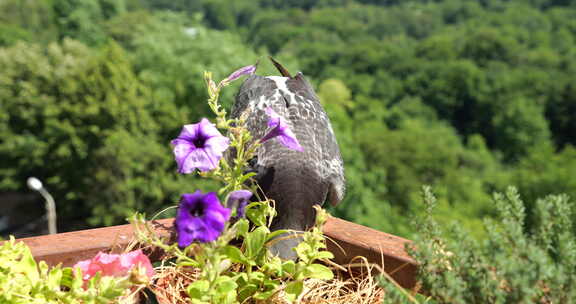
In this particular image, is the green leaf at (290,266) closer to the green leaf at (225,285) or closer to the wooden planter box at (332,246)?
the green leaf at (225,285)

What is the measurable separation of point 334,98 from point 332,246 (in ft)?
114

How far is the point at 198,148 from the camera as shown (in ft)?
5.19

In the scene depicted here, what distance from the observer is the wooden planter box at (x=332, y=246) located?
202cm

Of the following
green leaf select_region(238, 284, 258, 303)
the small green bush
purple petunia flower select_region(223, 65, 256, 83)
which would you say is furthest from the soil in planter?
purple petunia flower select_region(223, 65, 256, 83)

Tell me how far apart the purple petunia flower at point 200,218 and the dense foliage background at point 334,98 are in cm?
56

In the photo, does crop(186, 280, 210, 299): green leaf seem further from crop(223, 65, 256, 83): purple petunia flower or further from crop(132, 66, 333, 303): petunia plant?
crop(223, 65, 256, 83): purple petunia flower

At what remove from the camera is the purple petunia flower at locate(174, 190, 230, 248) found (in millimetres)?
1298

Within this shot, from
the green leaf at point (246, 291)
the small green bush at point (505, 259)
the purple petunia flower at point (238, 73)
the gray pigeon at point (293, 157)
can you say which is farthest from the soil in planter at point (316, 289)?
the purple petunia flower at point (238, 73)

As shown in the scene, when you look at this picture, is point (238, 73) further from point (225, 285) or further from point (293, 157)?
point (225, 285)

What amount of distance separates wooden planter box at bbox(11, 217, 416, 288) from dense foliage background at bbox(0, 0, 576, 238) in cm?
44

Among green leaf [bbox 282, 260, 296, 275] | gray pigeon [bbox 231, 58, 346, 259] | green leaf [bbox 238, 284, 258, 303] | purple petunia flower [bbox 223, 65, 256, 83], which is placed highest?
purple petunia flower [bbox 223, 65, 256, 83]

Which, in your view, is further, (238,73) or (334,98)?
(334,98)

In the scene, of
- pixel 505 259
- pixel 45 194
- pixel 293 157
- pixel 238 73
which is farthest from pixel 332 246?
pixel 45 194

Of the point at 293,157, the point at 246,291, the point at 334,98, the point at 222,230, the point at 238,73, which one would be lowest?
the point at 334,98
